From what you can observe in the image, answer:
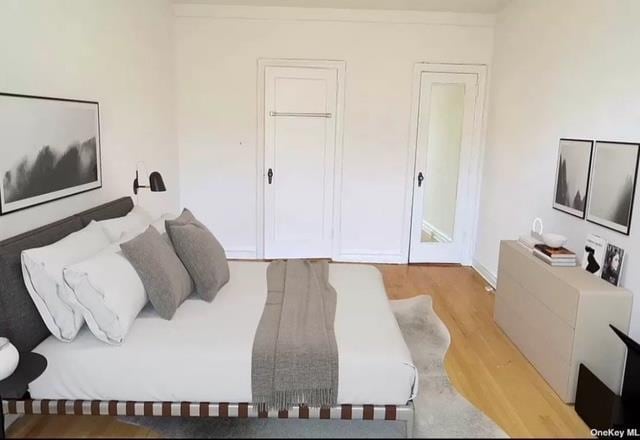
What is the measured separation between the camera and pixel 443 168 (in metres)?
5.40

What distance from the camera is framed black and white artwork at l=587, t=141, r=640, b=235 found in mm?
2797

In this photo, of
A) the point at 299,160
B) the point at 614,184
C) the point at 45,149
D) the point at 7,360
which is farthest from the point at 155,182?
the point at 614,184

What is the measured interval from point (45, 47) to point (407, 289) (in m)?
3.41

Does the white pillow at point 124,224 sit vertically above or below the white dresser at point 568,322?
above

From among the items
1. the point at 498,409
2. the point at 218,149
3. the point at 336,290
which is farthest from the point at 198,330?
the point at 218,149

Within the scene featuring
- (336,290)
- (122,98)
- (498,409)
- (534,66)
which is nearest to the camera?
(498,409)

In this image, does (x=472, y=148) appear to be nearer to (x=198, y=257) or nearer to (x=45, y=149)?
(x=198, y=257)

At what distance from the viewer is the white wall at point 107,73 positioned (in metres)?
2.49

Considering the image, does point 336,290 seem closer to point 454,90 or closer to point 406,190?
point 406,190

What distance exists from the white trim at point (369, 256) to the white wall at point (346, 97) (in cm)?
1

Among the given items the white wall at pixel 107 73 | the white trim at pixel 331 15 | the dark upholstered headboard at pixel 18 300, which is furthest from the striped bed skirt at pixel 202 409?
the white trim at pixel 331 15

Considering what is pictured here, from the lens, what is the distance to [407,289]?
15.2ft

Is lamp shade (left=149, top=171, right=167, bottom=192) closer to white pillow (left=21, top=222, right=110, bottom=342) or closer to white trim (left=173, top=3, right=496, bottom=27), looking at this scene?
white pillow (left=21, top=222, right=110, bottom=342)

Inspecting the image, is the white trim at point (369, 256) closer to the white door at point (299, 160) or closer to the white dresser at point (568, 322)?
the white door at point (299, 160)
